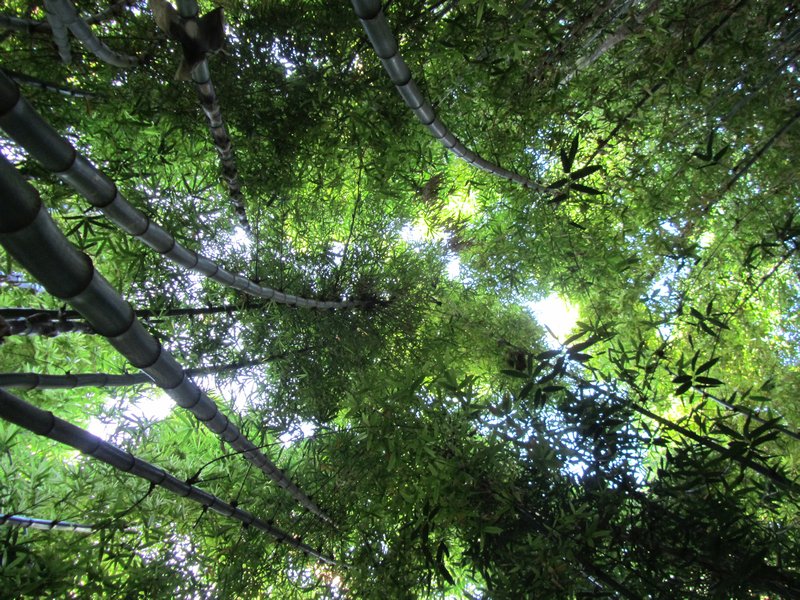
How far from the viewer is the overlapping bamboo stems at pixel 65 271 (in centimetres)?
64

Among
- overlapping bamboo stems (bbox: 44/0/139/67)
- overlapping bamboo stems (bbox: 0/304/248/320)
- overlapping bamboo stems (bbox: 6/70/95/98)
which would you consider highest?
overlapping bamboo stems (bbox: 6/70/95/98)

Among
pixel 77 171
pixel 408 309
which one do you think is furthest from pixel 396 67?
pixel 408 309

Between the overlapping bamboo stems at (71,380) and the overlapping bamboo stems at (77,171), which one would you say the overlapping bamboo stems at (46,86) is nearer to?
the overlapping bamboo stems at (77,171)

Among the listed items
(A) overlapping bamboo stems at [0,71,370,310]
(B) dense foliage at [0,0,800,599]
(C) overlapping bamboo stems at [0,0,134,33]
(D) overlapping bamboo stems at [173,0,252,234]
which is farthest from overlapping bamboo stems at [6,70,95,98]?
(A) overlapping bamboo stems at [0,71,370,310]

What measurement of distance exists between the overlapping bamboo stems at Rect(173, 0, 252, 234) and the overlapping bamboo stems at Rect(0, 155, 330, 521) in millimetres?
750

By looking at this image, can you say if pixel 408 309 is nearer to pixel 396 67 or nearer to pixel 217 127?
pixel 217 127

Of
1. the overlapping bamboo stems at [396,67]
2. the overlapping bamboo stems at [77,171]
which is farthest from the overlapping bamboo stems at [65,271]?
the overlapping bamboo stems at [396,67]

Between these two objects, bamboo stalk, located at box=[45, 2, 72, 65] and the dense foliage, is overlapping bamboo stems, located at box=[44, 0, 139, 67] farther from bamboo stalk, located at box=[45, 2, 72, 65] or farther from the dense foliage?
the dense foliage

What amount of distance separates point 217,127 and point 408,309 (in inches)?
62.9

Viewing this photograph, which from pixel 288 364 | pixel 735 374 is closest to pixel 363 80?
pixel 288 364

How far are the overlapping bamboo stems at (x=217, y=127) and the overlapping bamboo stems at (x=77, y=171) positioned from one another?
44 cm

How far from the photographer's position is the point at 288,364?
2.60m

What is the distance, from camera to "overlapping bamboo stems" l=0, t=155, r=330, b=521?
2.10 feet

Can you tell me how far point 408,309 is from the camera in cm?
297
